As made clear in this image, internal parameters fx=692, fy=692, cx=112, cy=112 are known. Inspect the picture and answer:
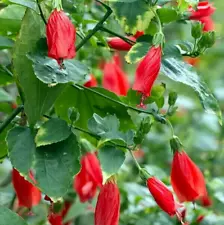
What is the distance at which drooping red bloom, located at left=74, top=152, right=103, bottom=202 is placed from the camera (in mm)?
1284

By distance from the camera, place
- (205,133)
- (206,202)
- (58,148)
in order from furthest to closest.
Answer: (205,133), (206,202), (58,148)

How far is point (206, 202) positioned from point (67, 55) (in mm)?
502

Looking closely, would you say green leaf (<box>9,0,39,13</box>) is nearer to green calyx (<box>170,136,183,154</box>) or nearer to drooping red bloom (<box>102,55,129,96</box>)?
green calyx (<box>170,136,183,154</box>)

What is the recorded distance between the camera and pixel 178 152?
3.84 ft

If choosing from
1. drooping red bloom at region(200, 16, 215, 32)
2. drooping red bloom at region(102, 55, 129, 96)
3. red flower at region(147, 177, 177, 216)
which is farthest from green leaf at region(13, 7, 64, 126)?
drooping red bloom at region(102, 55, 129, 96)

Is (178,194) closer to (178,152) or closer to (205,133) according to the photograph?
(178,152)

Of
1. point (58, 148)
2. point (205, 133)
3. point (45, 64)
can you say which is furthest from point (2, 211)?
point (205, 133)

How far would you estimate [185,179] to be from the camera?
114 cm

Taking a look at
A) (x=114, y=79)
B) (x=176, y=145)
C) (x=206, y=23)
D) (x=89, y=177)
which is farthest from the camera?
(x=114, y=79)

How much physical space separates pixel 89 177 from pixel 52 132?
0.28 m

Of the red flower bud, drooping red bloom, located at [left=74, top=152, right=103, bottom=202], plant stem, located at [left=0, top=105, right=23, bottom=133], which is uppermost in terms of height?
the red flower bud

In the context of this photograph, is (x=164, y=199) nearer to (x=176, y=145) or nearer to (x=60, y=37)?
(x=176, y=145)

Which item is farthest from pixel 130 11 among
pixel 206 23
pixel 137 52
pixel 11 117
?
pixel 206 23

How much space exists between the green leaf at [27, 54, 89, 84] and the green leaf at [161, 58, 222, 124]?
150 mm
